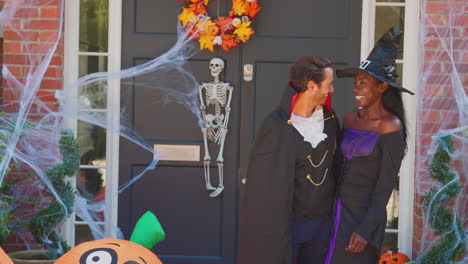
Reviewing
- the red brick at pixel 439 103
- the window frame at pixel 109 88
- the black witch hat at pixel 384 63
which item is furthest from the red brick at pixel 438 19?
the window frame at pixel 109 88

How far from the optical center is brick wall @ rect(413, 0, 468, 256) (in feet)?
17.8

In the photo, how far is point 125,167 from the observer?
581 cm

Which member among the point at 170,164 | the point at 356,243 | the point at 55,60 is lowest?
the point at 356,243

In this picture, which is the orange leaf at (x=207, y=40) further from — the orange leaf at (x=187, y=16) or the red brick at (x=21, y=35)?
the red brick at (x=21, y=35)

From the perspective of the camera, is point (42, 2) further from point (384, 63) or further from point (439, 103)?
point (439, 103)

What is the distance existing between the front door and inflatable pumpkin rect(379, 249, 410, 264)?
3.67ft

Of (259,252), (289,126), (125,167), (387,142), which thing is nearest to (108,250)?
Result: (259,252)

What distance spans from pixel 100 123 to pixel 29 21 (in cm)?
91

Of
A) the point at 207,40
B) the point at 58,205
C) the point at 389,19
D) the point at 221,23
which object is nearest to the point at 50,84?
the point at 58,205

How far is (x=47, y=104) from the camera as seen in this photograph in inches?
219

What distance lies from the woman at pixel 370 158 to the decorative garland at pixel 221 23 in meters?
1.64

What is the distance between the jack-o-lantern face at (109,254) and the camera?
147 inches

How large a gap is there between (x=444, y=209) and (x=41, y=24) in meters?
3.13

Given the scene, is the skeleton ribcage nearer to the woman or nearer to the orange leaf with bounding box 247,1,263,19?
the orange leaf with bounding box 247,1,263,19
